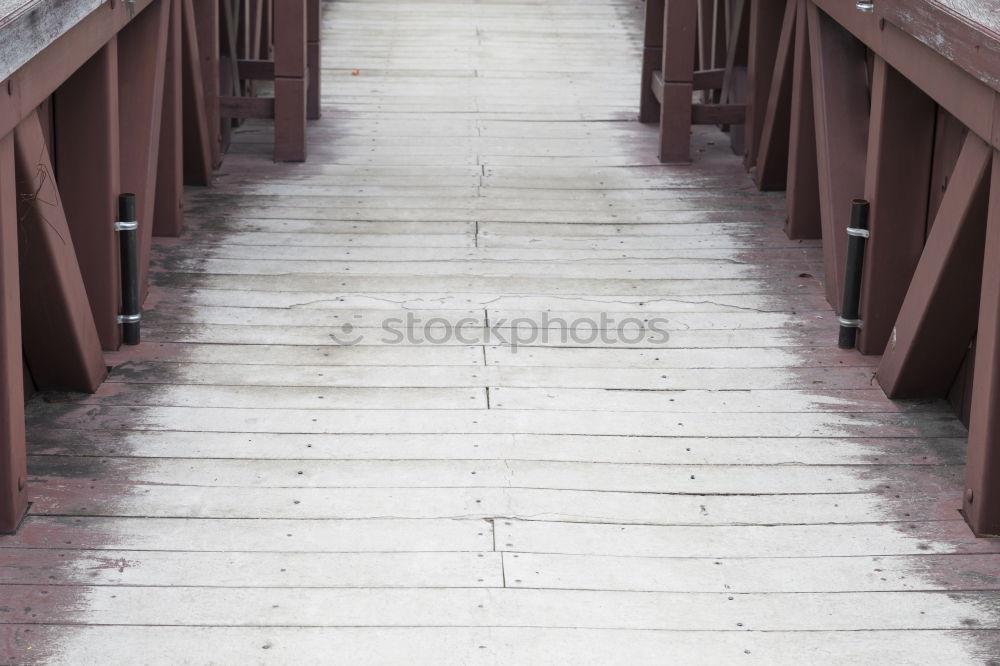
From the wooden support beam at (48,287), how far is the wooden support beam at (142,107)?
30.9 inches

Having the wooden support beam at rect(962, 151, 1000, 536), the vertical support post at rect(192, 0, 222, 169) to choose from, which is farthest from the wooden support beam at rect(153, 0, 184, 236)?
the wooden support beam at rect(962, 151, 1000, 536)

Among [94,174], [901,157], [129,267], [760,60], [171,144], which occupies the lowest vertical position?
[129,267]

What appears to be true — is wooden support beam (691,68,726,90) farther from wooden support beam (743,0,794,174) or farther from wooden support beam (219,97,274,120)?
wooden support beam (219,97,274,120)

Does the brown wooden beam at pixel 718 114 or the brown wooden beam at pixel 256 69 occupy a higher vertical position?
the brown wooden beam at pixel 256 69

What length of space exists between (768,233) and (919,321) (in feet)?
6.42

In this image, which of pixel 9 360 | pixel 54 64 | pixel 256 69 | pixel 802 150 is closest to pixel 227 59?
pixel 256 69

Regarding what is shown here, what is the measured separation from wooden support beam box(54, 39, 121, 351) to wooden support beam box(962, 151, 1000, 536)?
272 cm

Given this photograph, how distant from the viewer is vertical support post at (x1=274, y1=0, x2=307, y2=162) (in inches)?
263

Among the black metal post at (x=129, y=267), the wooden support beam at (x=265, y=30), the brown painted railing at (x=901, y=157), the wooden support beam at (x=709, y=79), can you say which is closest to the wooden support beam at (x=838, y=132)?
the brown painted railing at (x=901, y=157)

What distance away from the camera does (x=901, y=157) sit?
459 cm

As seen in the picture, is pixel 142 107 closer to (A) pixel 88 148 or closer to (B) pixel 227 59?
(A) pixel 88 148

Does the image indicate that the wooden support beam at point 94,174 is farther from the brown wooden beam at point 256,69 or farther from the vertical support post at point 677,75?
the vertical support post at point 677,75

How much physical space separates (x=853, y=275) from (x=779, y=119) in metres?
1.78

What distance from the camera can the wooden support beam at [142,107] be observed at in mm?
5070
